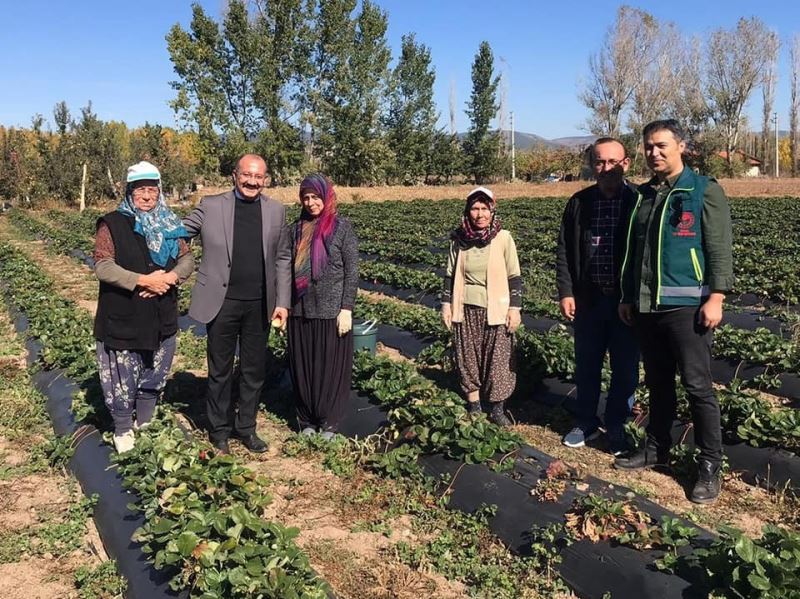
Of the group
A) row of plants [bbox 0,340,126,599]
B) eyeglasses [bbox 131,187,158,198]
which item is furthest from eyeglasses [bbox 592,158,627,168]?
row of plants [bbox 0,340,126,599]

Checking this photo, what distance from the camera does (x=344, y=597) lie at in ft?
9.63

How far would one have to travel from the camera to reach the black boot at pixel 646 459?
405 cm

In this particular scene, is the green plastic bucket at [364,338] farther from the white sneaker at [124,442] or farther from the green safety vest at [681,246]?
the green safety vest at [681,246]

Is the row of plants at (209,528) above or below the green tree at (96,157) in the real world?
below

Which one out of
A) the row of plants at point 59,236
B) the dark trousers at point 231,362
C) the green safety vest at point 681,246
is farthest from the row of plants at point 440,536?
the row of plants at point 59,236

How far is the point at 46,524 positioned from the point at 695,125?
5372 centimetres

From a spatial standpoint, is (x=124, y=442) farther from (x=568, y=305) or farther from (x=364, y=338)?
(x=568, y=305)

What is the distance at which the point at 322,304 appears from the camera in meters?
4.42

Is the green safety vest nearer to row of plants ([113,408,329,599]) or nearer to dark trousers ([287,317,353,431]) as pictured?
dark trousers ([287,317,353,431])

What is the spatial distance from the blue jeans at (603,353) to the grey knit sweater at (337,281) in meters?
1.49

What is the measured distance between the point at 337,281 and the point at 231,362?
34.1 inches

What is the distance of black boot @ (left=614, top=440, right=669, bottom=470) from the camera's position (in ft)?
13.3

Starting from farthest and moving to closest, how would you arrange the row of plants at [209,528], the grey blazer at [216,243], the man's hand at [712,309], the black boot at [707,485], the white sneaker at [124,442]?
the grey blazer at [216,243], the white sneaker at [124,442], the black boot at [707,485], the man's hand at [712,309], the row of plants at [209,528]

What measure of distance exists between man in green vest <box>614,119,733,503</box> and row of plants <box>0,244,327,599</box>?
2.22m
